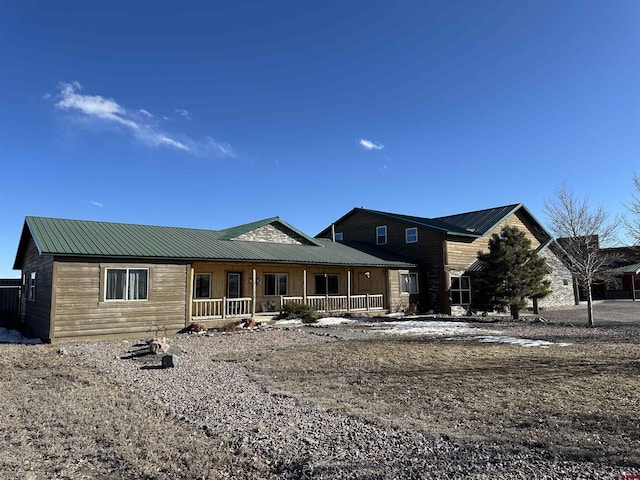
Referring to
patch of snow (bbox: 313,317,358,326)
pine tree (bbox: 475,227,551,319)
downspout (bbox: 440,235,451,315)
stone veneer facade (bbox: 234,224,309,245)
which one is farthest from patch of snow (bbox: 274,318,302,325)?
downspout (bbox: 440,235,451,315)

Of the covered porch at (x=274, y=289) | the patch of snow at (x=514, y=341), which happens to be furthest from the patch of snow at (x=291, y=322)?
the patch of snow at (x=514, y=341)

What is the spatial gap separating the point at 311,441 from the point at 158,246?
45.4 feet

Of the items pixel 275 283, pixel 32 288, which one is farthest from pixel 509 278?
→ pixel 32 288

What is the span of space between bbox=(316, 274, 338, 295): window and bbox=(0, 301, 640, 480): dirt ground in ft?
39.7

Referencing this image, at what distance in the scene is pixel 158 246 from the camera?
17.2 meters

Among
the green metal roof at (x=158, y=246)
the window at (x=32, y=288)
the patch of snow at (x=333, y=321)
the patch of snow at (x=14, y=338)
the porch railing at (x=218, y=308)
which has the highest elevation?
the green metal roof at (x=158, y=246)

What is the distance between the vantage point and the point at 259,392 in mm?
7457

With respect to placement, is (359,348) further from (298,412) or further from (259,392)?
(298,412)

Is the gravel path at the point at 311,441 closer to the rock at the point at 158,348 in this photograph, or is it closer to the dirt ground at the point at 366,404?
the dirt ground at the point at 366,404

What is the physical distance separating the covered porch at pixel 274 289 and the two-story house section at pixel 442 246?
1.78 m

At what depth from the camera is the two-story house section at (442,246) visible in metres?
25.1

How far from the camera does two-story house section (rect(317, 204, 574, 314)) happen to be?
2511cm

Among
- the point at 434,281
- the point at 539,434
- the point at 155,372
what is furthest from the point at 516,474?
the point at 434,281

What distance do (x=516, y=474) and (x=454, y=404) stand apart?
2.40 m
